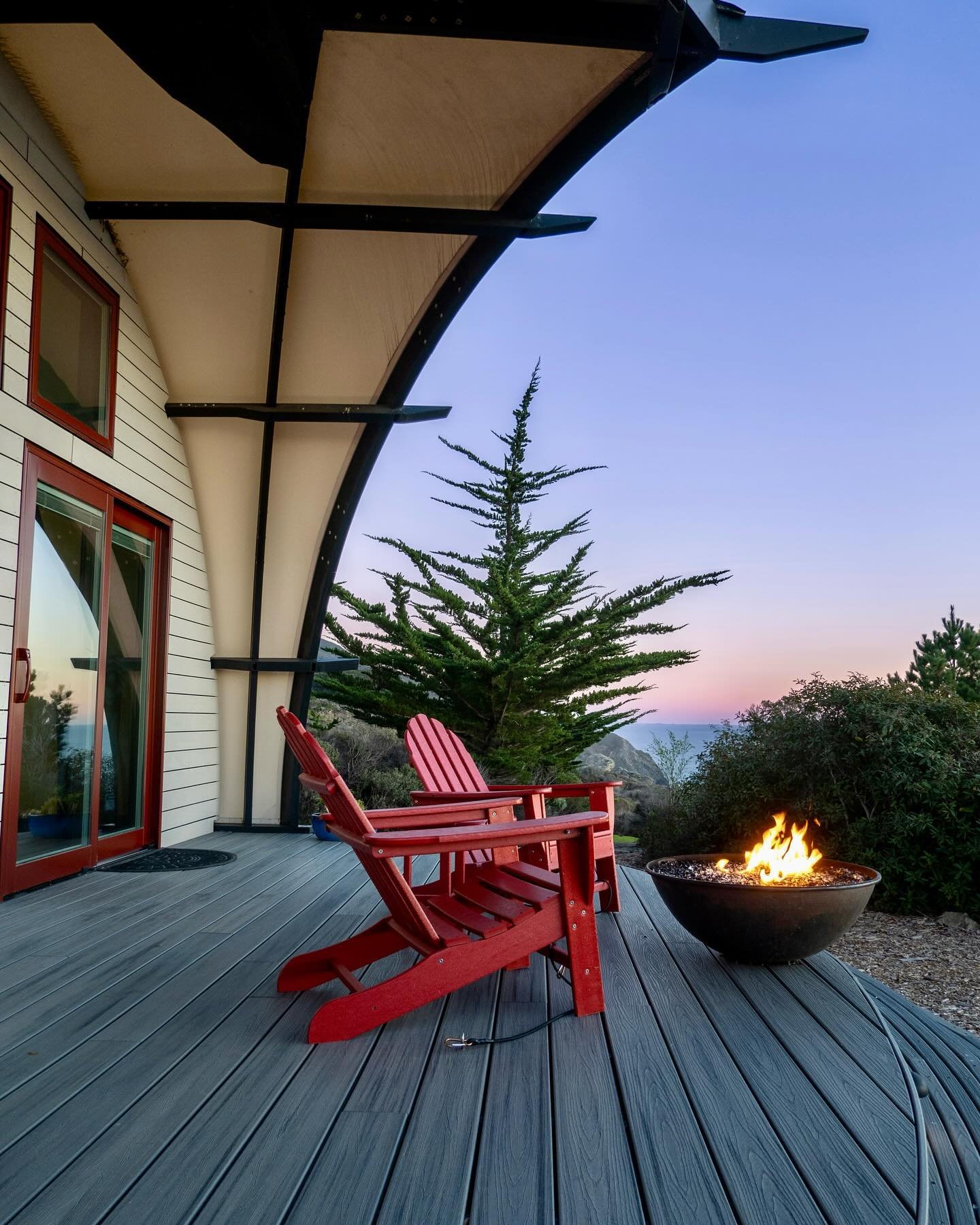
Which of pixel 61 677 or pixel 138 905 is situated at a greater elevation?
pixel 61 677

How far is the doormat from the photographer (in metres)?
4.45

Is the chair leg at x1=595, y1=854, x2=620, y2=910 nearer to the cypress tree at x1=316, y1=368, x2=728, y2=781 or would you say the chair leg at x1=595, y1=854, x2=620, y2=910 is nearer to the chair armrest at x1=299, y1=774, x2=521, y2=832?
the chair armrest at x1=299, y1=774, x2=521, y2=832

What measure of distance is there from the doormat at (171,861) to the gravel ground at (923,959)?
11.1 ft

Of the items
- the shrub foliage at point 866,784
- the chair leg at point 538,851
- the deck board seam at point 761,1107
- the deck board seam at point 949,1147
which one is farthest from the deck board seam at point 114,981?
the shrub foliage at point 866,784

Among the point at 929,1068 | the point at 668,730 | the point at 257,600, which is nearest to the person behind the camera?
the point at 929,1068

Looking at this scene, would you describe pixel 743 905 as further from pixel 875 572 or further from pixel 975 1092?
pixel 875 572

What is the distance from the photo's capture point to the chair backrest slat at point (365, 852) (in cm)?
214

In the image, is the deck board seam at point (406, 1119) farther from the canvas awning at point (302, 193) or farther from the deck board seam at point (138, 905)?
the canvas awning at point (302, 193)

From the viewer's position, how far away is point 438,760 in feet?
12.7

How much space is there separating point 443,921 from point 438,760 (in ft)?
4.80

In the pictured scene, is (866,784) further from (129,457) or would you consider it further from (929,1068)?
(129,457)

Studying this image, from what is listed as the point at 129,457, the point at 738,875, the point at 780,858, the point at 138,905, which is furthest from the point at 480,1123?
the point at 129,457

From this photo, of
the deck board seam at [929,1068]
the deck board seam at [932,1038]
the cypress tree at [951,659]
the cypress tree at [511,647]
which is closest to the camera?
the deck board seam at [929,1068]

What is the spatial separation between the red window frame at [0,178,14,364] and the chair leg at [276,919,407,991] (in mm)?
2838
